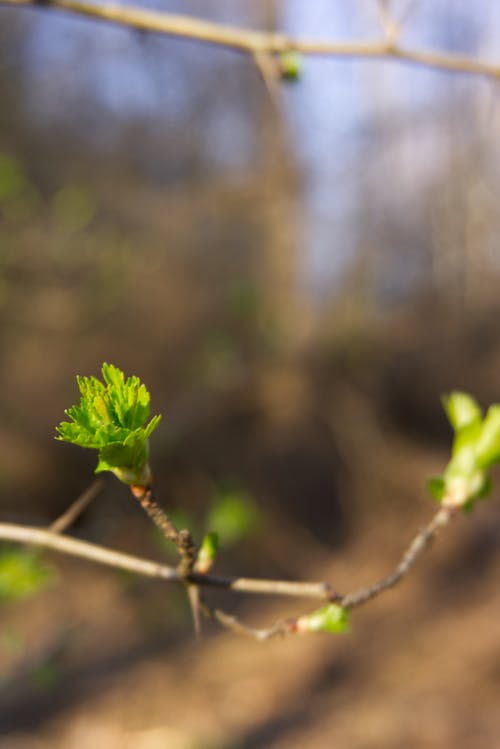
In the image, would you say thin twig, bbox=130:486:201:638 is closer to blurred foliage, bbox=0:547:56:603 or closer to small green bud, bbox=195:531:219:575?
small green bud, bbox=195:531:219:575

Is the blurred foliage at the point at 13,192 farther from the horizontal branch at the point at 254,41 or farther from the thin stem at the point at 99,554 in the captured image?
the thin stem at the point at 99,554

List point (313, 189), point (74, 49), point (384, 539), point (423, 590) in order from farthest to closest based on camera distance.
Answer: point (313, 189) → point (384, 539) → point (74, 49) → point (423, 590)

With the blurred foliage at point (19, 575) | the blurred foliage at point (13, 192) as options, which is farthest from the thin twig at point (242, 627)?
the blurred foliage at point (13, 192)

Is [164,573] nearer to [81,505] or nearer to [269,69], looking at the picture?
[81,505]

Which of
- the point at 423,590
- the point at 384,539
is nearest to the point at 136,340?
the point at 384,539

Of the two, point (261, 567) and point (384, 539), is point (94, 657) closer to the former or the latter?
point (261, 567)

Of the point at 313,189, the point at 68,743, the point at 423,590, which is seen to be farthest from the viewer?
→ the point at 313,189

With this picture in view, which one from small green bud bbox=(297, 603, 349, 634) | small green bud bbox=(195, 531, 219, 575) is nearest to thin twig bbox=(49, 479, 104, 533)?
small green bud bbox=(195, 531, 219, 575)
